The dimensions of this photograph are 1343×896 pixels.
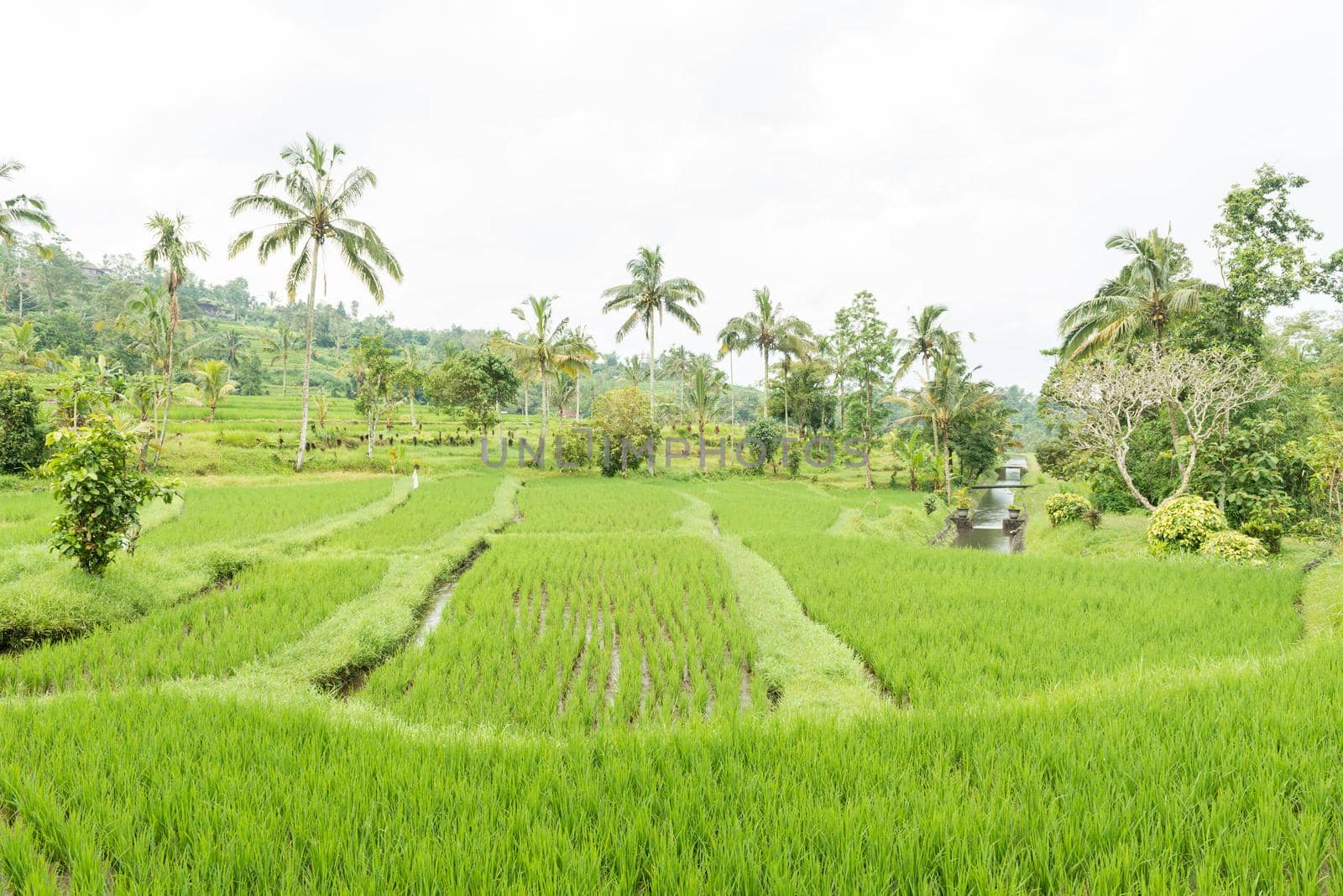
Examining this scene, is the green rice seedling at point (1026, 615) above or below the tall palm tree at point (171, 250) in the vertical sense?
below

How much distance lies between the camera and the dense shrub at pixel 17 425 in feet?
52.7

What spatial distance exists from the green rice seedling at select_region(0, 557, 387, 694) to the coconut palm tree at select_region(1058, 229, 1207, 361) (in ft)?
62.2

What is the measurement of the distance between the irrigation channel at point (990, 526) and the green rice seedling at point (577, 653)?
21.9 ft

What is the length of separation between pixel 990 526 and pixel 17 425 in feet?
101

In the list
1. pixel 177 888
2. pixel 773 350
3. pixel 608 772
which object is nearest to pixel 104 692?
pixel 177 888

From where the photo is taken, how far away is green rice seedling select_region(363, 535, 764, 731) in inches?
181

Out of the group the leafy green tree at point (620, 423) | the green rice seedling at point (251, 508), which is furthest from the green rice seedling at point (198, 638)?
the leafy green tree at point (620, 423)

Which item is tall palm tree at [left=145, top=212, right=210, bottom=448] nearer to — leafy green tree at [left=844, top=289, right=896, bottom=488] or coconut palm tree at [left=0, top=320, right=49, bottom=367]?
coconut palm tree at [left=0, top=320, right=49, bottom=367]

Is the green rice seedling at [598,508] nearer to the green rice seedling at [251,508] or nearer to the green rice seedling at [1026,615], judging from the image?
the green rice seedling at [251,508]

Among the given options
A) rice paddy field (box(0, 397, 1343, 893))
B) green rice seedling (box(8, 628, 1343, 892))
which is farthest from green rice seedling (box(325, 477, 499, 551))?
green rice seedling (box(8, 628, 1343, 892))

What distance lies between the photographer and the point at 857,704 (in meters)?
4.67

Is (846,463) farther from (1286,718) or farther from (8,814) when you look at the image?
(8,814)

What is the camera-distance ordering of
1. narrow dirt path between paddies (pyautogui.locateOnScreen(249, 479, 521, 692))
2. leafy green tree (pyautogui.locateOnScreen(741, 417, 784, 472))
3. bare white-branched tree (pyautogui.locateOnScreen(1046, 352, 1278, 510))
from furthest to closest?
leafy green tree (pyautogui.locateOnScreen(741, 417, 784, 472)) < bare white-branched tree (pyautogui.locateOnScreen(1046, 352, 1278, 510)) < narrow dirt path between paddies (pyautogui.locateOnScreen(249, 479, 521, 692))

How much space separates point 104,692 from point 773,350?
31.0m
